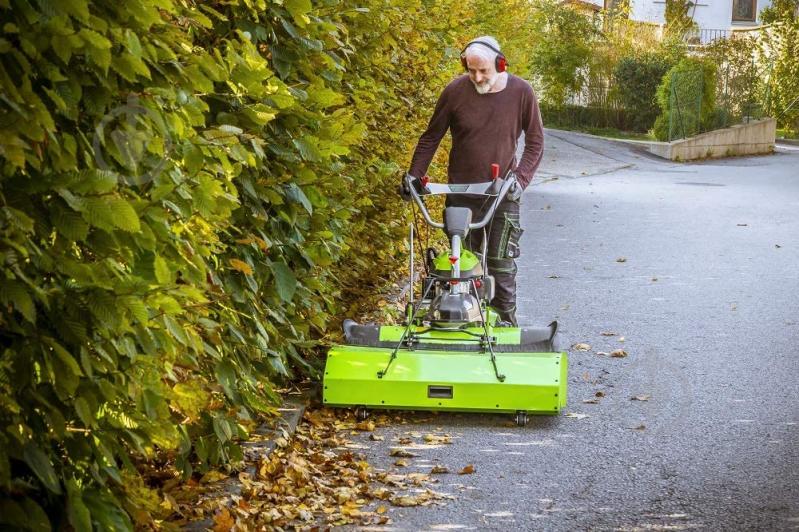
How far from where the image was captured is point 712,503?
19.0 ft

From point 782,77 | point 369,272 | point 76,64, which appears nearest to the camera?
point 76,64

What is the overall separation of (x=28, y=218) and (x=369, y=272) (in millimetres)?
6874

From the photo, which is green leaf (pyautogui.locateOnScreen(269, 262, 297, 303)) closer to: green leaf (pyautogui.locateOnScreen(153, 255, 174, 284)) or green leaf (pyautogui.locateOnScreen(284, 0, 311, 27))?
green leaf (pyautogui.locateOnScreen(284, 0, 311, 27))

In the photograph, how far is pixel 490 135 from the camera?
8.62 m

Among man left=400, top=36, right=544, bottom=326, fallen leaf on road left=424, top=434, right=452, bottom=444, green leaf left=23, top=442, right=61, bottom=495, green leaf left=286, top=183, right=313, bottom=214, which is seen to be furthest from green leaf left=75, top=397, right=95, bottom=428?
man left=400, top=36, right=544, bottom=326

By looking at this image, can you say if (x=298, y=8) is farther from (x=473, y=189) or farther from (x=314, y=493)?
(x=473, y=189)

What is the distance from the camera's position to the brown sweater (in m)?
8.61

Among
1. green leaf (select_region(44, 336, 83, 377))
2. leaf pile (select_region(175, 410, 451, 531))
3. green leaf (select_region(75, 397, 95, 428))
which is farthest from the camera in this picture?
leaf pile (select_region(175, 410, 451, 531))

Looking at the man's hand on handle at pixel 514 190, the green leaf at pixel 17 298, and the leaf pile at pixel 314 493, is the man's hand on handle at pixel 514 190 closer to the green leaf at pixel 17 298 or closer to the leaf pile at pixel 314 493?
the leaf pile at pixel 314 493

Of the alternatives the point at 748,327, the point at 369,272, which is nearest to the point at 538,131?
the point at 369,272

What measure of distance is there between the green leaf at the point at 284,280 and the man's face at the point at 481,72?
105 inches

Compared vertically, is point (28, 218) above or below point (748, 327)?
above

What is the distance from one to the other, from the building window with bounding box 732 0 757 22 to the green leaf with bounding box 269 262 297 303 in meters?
51.4

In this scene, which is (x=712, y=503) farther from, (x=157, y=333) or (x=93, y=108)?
(x=93, y=108)
